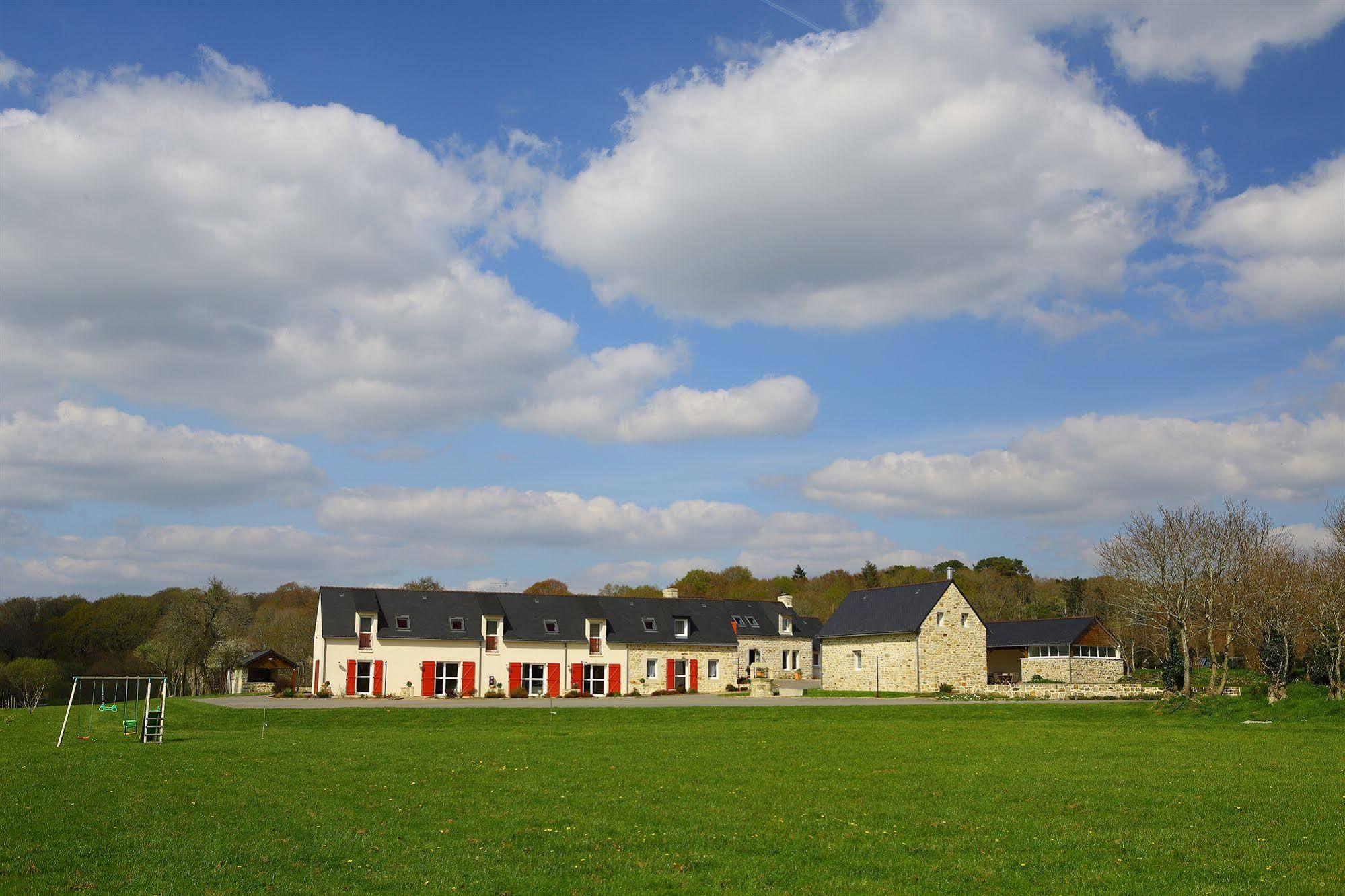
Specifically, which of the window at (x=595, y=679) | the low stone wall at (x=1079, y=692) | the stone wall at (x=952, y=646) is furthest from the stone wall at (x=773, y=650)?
the low stone wall at (x=1079, y=692)

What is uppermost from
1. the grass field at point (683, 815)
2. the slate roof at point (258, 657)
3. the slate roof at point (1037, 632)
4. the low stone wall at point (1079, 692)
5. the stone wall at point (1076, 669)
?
the grass field at point (683, 815)

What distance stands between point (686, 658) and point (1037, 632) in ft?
83.5

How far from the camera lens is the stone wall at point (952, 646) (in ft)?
170

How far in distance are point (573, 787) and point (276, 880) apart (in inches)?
261

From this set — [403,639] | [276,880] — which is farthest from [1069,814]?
[403,639]

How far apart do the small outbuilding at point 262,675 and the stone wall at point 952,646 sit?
110 feet

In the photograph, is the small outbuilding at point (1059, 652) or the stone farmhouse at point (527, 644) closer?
the stone farmhouse at point (527, 644)

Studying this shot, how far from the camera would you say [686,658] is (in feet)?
193

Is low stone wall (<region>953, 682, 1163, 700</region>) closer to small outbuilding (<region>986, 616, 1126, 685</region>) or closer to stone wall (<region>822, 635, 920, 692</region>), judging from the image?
stone wall (<region>822, 635, 920, 692</region>)

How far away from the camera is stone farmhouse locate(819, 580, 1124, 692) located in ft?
171

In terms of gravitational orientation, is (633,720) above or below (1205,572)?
below

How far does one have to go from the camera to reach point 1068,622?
65812 mm

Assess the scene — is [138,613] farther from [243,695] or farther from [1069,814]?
[1069,814]

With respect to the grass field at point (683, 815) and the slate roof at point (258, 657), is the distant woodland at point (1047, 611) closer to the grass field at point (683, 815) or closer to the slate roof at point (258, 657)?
the slate roof at point (258, 657)
